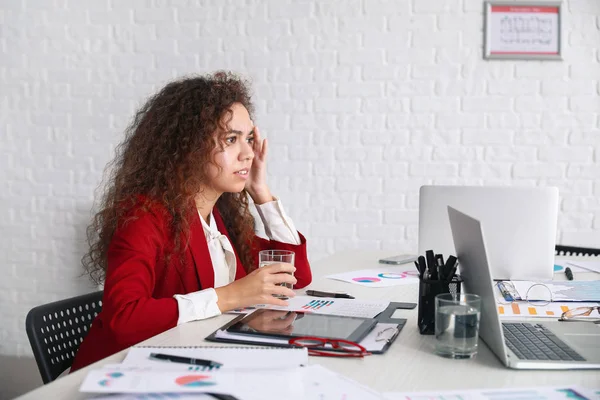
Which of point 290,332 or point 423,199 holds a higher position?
point 423,199

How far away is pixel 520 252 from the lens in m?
1.81

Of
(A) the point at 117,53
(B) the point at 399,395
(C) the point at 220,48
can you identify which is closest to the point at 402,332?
(B) the point at 399,395

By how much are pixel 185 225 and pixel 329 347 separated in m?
0.67

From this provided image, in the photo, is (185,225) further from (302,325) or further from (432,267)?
(432,267)

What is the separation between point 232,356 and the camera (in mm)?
1065

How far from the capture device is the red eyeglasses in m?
1.14

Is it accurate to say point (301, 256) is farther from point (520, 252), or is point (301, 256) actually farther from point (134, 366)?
point (134, 366)

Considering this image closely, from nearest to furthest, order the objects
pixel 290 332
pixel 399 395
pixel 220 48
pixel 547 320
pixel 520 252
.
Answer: pixel 399 395 → pixel 290 332 → pixel 547 320 → pixel 520 252 → pixel 220 48

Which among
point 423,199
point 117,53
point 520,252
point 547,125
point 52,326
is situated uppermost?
point 117,53

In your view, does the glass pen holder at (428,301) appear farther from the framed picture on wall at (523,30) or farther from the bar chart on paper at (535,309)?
the framed picture on wall at (523,30)

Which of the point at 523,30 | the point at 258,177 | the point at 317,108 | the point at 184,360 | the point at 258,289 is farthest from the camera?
the point at 317,108

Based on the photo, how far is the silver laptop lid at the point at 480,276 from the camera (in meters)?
1.10

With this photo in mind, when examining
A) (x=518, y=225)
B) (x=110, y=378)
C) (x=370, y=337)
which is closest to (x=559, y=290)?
(x=518, y=225)

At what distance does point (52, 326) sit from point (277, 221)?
0.73 meters
